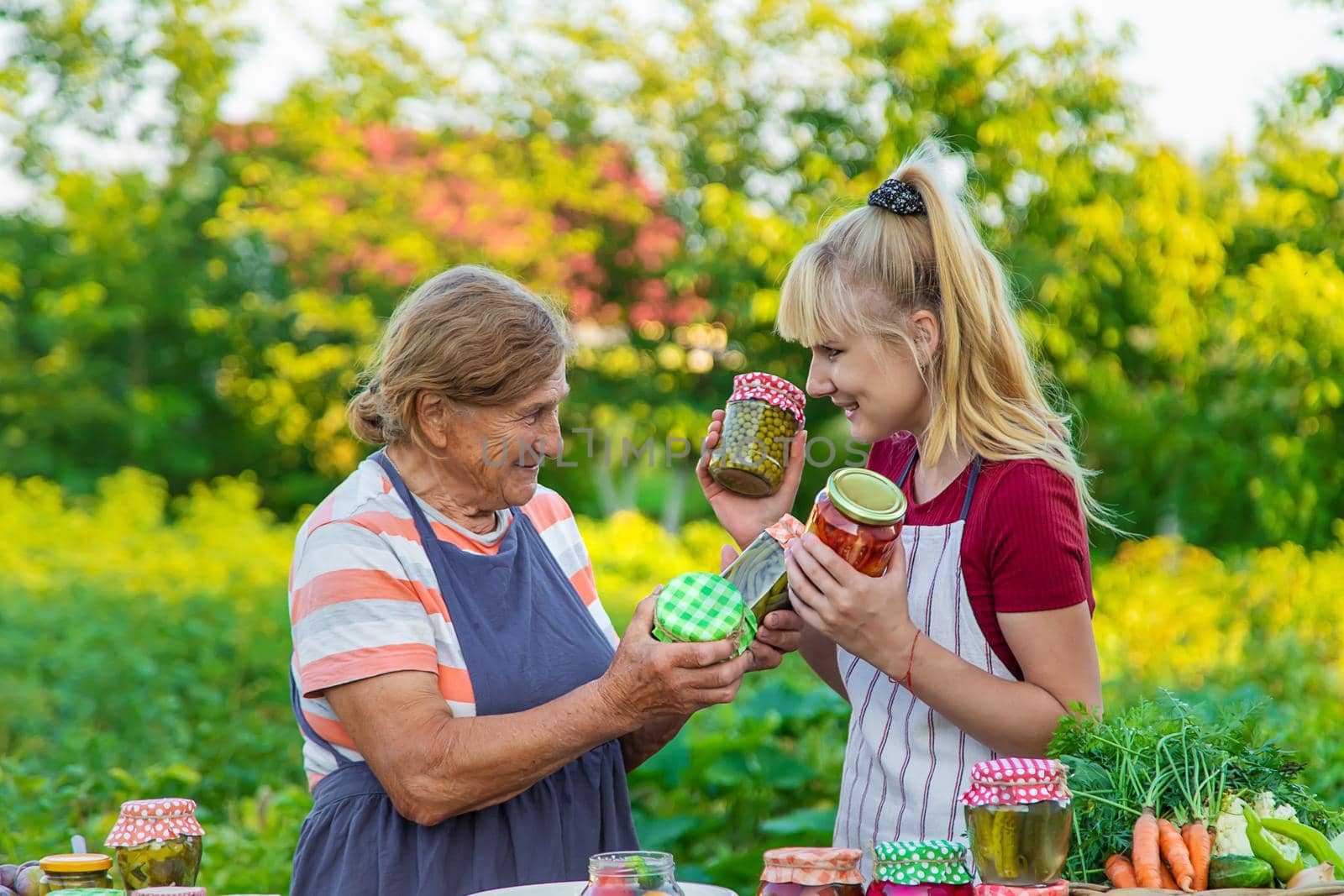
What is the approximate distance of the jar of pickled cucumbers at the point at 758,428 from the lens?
2.46 meters

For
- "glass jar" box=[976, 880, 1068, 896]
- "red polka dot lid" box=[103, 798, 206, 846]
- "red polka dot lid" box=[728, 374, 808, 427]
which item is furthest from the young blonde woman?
"red polka dot lid" box=[103, 798, 206, 846]

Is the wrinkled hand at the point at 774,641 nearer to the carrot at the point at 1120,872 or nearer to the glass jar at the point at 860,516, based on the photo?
the glass jar at the point at 860,516

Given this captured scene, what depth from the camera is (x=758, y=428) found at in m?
2.47

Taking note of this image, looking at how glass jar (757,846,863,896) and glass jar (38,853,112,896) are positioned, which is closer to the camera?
glass jar (757,846,863,896)

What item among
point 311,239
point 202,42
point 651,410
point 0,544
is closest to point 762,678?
point 651,410

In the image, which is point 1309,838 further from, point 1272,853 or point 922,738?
point 922,738

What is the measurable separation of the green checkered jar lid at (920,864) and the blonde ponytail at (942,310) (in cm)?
77

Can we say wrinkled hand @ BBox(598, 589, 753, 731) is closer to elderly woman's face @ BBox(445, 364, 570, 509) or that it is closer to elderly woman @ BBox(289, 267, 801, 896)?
elderly woman @ BBox(289, 267, 801, 896)

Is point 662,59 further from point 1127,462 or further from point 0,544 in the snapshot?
point 0,544

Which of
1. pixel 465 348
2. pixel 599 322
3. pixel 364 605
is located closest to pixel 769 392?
pixel 465 348

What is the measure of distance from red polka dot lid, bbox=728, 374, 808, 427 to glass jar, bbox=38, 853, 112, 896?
4.32ft

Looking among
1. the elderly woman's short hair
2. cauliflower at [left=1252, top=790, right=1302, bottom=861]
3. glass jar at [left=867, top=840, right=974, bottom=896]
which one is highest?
the elderly woman's short hair

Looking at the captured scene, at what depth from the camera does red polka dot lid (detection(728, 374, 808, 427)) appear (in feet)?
8.05

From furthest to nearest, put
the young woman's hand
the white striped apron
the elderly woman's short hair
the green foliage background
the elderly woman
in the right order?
the green foliage background < the young woman's hand < the elderly woman's short hair < the white striped apron < the elderly woman
